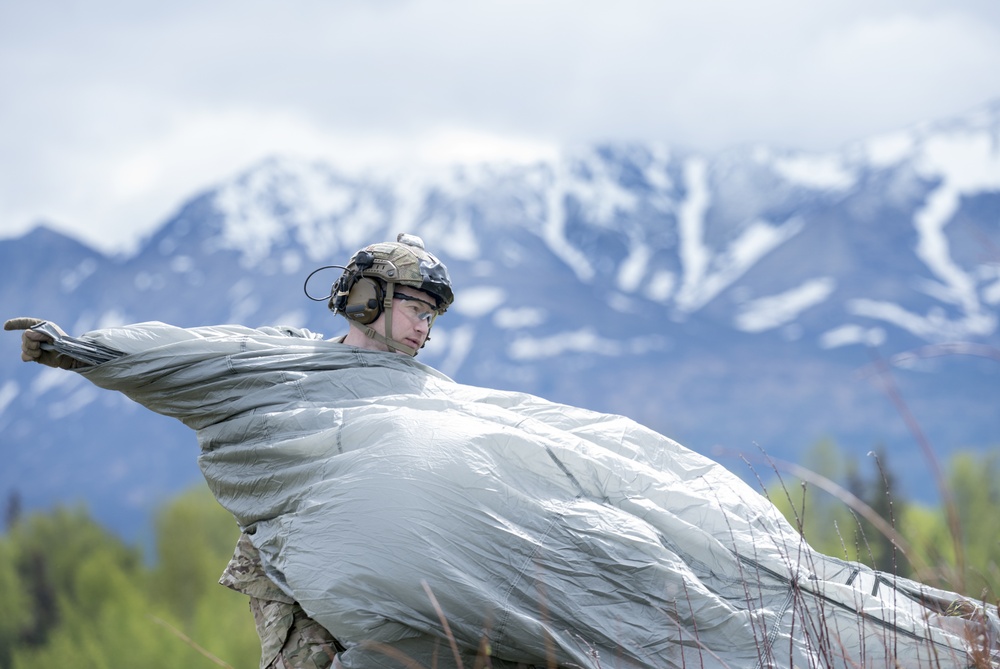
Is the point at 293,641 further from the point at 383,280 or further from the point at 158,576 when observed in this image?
the point at 158,576

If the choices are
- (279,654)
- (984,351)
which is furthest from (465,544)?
(984,351)

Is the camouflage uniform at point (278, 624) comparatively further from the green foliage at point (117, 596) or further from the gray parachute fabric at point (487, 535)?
the green foliage at point (117, 596)

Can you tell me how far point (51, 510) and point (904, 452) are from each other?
153751mm

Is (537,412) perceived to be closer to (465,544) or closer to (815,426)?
(465,544)

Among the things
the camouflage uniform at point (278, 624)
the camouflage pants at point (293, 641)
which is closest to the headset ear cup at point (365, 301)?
the camouflage uniform at point (278, 624)

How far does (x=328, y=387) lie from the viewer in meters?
3.96

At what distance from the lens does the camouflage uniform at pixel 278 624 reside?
139 inches

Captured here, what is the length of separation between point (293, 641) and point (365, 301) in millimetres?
1263

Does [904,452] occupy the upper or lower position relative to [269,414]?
upper

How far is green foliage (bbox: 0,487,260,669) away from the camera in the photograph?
38.9 meters

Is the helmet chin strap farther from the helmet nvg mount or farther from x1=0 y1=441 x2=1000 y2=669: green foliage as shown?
x1=0 y1=441 x2=1000 y2=669: green foliage

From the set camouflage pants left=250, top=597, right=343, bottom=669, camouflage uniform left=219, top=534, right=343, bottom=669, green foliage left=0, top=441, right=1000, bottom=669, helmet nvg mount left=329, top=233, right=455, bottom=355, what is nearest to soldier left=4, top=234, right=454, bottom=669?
helmet nvg mount left=329, top=233, right=455, bottom=355

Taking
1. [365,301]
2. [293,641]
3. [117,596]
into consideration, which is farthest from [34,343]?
[117,596]

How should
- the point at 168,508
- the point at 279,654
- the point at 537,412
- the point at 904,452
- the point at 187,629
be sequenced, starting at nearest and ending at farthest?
the point at 279,654 < the point at 537,412 < the point at 187,629 < the point at 168,508 < the point at 904,452
